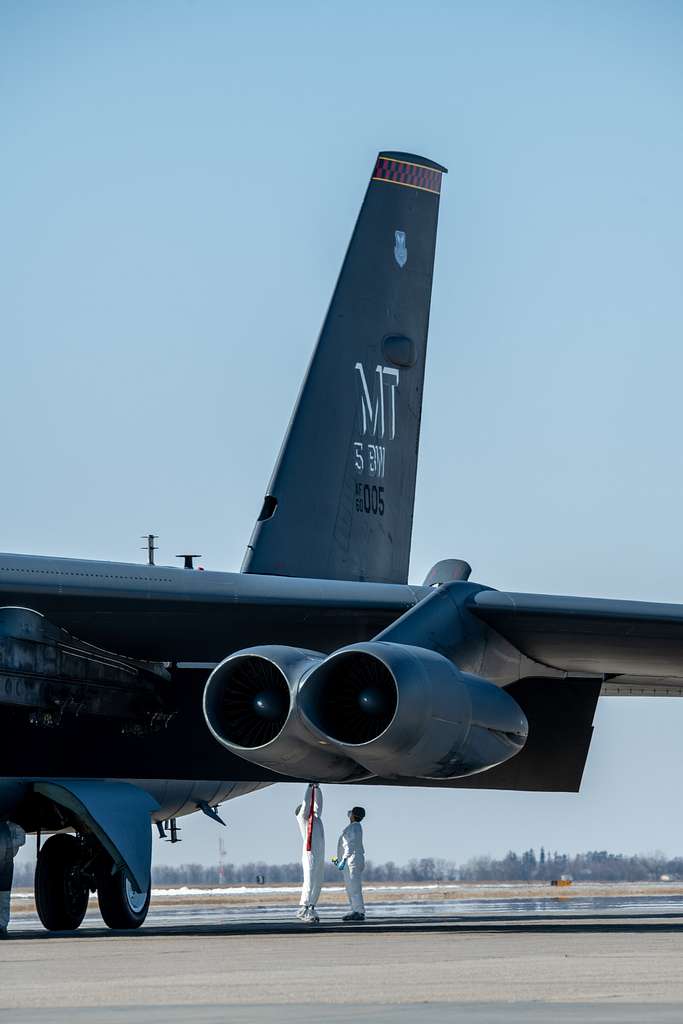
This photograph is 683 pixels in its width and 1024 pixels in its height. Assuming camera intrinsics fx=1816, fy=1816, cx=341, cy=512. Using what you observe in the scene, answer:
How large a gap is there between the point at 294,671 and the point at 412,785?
128 inches

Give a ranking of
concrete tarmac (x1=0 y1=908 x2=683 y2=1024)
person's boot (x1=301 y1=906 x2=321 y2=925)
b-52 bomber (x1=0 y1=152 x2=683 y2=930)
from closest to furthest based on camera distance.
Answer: concrete tarmac (x1=0 y1=908 x2=683 y2=1024)
b-52 bomber (x1=0 y1=152 x2=683 y2=930)
person's boot (x1=301 y1=906 x2=321 y2=925)

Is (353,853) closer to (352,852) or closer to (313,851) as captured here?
(352,852)

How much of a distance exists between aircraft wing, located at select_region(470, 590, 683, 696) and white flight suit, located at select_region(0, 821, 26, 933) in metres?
4.08

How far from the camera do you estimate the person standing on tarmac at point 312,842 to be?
49.1 feet

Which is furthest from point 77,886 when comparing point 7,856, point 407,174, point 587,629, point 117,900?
point 407,174

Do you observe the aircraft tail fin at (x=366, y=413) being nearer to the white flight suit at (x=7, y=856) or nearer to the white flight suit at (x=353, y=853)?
the white flight suit at (x=353, y=853)

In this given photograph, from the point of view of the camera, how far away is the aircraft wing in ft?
39.4

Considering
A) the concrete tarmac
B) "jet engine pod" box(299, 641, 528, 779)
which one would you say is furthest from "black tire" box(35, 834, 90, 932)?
"jet engine pod" box(299, 641, 528, 779)

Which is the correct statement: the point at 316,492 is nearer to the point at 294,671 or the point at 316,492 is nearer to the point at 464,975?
the point at 294,671

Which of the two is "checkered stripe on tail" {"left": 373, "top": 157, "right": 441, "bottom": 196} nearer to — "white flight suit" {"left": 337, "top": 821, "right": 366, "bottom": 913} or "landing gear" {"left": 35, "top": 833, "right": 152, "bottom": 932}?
"white flight suit" {"left": 337, "top": 821, "right": 366, "bottom": 913}

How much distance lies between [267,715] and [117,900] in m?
4.60

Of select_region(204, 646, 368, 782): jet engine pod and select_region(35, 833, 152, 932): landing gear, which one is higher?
select_region(204, 646, 368, 782): jet engine pod

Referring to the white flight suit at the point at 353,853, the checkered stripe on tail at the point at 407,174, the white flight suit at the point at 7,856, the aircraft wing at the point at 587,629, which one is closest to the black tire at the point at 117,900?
the white flight suit at the point at 7,856

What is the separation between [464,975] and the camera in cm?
726
